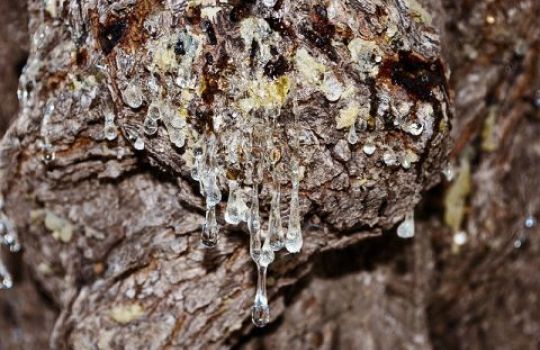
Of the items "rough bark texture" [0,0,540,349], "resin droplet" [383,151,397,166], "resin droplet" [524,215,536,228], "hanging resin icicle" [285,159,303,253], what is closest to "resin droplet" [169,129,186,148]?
"rough bark texture" [0,0,540,349]

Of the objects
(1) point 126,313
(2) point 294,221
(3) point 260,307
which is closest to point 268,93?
(2) point 294,221

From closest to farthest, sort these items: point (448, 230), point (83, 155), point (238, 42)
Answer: point (238, 42)
point (83, 155)
point (448, 230)

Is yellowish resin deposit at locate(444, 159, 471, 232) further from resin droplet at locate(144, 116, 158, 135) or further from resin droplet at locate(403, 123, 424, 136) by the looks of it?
resin droplet at locate(144, 116, 158, 135)

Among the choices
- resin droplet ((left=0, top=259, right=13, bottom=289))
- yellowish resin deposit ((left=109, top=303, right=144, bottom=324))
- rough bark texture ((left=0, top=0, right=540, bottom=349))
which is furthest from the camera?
resin droplet ((left=0, top=259, right=13, bottom=289))

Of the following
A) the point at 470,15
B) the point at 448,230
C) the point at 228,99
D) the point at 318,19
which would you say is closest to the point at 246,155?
the point at 228,99

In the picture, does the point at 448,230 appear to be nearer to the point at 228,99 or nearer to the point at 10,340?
the point at 228,99
